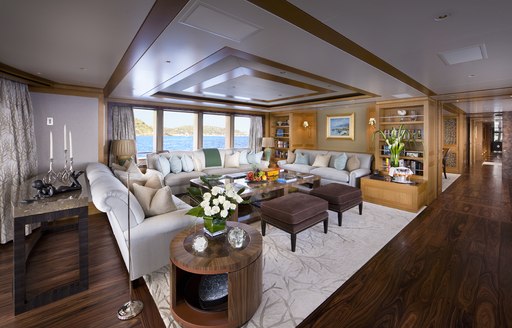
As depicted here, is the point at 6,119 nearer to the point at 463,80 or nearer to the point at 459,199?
the point at 463,80

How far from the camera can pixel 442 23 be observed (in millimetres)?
1832

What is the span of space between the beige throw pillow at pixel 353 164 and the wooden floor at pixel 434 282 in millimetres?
2010

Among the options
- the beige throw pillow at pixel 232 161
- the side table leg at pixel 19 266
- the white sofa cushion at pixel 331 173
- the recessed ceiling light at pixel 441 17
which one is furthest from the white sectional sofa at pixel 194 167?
the recessed ceiling light at pixel 441 17

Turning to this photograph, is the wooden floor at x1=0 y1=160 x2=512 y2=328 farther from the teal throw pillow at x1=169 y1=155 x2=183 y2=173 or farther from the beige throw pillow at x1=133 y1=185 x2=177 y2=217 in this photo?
the teal throw pillow at x1=169 y1=155 x2=183 y2=173

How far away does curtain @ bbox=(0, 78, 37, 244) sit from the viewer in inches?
117

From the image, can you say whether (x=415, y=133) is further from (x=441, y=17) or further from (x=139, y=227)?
(x=139, y=227)

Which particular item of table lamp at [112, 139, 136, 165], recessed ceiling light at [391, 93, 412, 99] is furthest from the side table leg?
recessed ceiling light at [391, 93, 412, 99]

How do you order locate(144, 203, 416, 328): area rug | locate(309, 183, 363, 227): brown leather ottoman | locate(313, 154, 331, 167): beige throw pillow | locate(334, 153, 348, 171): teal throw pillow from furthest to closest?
locate(313, 154, 331, 167): beige throw pillow → locate(334, 153, 348, 171): teal throw pillow → locate(309, 183, 363, 227): brown leather ottoman → locate(144, 203, 416, 328): area rug

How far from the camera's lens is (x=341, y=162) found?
5957 millimetres

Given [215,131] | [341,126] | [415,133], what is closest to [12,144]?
[215,131]

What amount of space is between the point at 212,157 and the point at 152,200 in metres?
3.72

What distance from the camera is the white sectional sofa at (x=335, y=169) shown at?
5422 mm

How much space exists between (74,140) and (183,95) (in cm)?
227

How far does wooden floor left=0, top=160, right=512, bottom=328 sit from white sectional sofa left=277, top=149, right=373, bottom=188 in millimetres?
1890
